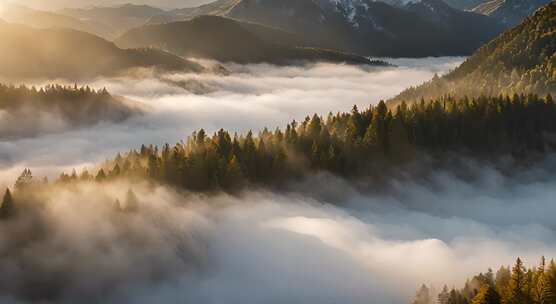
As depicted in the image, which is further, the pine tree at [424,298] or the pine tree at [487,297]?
the pine tree at [424,298]

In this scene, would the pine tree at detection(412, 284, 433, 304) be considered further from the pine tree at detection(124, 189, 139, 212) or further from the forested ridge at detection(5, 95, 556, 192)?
the forested ridge at detection(5, 95, 556, 192)

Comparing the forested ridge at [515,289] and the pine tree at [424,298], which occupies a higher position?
the forested ridge at [515,289]

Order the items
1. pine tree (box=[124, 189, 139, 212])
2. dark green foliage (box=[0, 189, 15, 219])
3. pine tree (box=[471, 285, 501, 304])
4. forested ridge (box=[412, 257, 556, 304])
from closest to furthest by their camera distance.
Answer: forested ridge (box=[412, 257, 556, 304]), pine tree (box=[471, 285, 501, 304]), dark green foliage (box=[0, 189, 15, 219]), pine tree (box=[124, 189, 139, 212])

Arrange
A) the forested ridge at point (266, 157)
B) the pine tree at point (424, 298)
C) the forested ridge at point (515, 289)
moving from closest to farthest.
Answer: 1. the forested ridge at point (515, 289)
2. the pine tree at point (424, 298)
3. the forested ridge at point (266, 157)

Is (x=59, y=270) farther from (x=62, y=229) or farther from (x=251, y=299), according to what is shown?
(x=251, y=299)

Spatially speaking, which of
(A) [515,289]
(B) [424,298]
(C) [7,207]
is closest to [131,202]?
(C) [7,207]

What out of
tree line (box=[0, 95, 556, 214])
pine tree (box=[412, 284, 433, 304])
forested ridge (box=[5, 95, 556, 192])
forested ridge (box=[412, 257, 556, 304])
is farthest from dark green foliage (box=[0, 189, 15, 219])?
forested ridge (box=[412, 257, 556, 304])

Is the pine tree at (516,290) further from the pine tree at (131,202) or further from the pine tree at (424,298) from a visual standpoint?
the pine tree at (131,202)

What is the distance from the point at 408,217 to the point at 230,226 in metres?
56.3

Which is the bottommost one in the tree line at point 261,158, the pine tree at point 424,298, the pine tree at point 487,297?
the pine tree at point 424,298

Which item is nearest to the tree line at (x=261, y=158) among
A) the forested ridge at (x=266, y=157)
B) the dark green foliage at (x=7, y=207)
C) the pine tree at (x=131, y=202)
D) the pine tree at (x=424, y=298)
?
the forested ridge at (x=266, y=157)

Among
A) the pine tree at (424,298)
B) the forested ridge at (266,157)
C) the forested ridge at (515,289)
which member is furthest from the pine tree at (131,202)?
the forested ridge at (515,289)

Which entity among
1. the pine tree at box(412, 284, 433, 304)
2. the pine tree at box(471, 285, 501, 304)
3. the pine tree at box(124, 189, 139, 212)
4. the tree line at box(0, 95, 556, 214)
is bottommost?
the pine tree at box(412, 284, 433, 304)

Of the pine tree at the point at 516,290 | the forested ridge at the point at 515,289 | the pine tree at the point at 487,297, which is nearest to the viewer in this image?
the forested ridge at the point at 515,289
